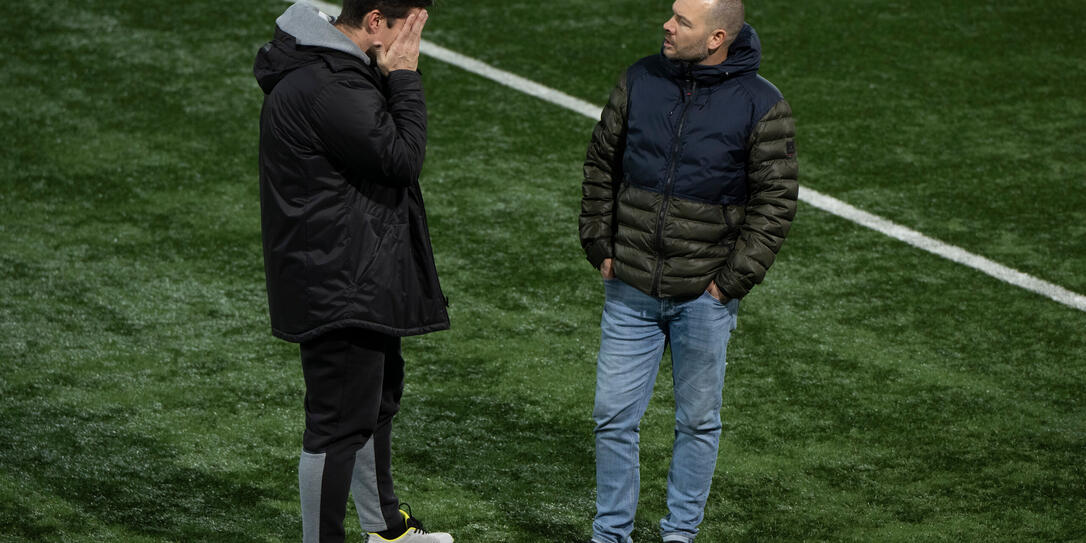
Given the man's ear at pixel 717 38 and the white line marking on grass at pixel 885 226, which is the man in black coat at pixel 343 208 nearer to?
the man's ear at pixel 717 38

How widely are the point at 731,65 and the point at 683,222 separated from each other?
0.47 metres

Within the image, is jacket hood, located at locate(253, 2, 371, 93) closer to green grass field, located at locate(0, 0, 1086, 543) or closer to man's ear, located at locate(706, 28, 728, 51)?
man's ear, located at locate(706, 28, 728, 51)

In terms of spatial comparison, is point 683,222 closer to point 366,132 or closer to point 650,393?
point 650,393

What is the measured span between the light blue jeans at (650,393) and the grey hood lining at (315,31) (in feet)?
3.76

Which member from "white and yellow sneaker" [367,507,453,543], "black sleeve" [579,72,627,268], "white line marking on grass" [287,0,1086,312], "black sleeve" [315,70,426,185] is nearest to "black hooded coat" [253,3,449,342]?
"black sleeve" [315,70,426,185]

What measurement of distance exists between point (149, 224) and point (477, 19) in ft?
12.8

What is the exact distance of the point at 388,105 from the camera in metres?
3.97

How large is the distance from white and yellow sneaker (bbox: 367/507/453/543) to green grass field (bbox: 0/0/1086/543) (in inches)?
7.3

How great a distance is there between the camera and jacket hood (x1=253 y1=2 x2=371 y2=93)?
3863 mm

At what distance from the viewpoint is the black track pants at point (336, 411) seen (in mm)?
4020

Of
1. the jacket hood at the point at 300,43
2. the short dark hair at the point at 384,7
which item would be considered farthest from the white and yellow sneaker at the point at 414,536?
the short dark hair at the point at 384,7

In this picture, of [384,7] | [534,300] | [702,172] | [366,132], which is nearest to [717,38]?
[702,172]

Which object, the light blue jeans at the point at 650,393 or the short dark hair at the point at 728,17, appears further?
the light blue jeans at the point at 650,393

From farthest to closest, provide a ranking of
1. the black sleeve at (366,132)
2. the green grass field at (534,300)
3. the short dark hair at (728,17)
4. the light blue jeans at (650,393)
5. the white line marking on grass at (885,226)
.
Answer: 1. the white line marking on grass at (885,226)
2. the green grass field at (534,300)
3. the light blue jeans at (650,393)
4. the short dark hair at (728,17)
5. the black sleeve at (366,132)
